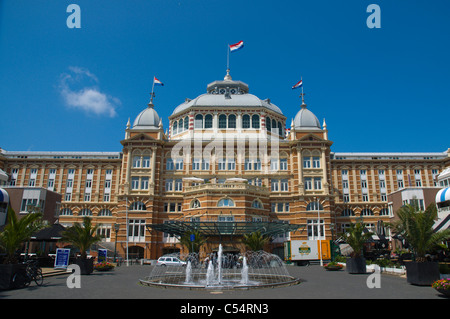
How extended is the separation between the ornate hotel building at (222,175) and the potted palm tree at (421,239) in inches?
784

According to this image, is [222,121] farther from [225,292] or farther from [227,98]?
[225,292]

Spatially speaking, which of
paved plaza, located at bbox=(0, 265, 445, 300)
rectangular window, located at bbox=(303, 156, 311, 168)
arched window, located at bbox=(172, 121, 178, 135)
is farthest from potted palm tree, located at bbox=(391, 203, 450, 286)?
arched window, located at bbox=(172, 121, 178, 135)

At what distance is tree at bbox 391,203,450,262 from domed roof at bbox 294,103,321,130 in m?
35.5

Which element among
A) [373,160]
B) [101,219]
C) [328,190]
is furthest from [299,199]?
[101,219]

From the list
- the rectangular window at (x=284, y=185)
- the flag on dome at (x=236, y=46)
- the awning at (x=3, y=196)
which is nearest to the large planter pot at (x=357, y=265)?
the rectangular window at (x=284, y=185)

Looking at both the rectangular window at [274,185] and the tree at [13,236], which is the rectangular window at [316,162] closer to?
the rectangular window at [274,185]

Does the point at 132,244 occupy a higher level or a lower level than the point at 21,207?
lower

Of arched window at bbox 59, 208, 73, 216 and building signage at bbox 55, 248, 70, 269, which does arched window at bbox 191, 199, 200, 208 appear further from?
arched window at bbox 59, 208, 73, 216

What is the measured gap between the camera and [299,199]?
51594 mm

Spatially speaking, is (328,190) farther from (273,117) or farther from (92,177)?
(92,177)

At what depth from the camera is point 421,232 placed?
825 inches

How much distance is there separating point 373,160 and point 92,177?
174ft

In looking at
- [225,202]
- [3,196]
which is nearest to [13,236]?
[3,196]

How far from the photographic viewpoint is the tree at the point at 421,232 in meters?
20.6
